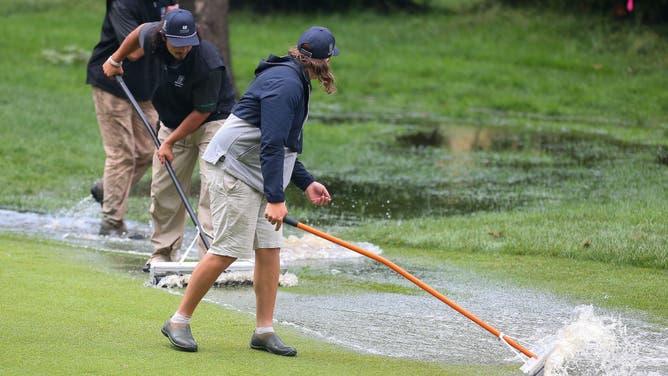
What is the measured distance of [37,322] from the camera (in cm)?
623

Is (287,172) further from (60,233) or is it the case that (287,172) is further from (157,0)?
(60,233)

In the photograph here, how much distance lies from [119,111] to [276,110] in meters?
4.33

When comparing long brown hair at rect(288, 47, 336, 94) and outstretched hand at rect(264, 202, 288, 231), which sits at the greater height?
long brown hair at rect(288, 47, 336, 94)

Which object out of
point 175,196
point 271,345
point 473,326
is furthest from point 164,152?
point 473,326

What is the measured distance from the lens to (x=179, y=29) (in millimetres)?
7203

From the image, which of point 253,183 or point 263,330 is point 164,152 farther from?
point 263,330

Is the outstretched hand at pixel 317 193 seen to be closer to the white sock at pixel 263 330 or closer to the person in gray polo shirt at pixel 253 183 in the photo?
the person in gray polo shirt at pixel 253 183

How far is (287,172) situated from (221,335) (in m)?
1.05

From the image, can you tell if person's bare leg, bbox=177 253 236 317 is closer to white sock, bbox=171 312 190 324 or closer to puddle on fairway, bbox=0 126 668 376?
white sock, bbox=171 312 190 324

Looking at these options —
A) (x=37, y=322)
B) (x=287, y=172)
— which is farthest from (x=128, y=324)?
(x=287, y=172)

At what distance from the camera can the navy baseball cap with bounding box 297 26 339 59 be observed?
5.84m

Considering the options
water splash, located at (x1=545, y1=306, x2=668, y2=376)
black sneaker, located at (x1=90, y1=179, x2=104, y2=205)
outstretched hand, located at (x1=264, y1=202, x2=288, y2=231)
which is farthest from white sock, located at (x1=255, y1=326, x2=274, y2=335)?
black sneaker, located at (x1=90, y1=179, x2=104, y2=205)

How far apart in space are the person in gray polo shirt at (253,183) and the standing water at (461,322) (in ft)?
2.18

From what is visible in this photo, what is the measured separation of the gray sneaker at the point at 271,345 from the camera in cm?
594
